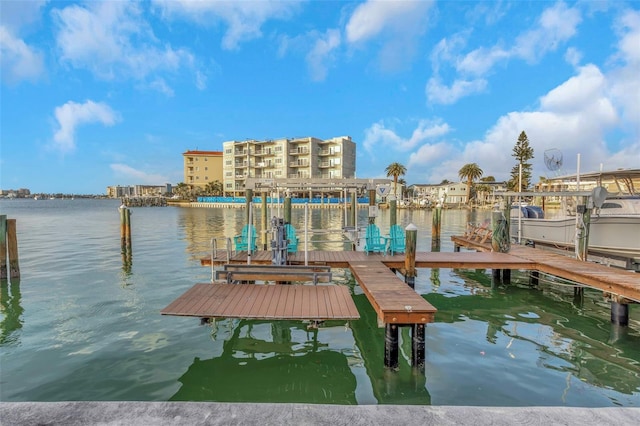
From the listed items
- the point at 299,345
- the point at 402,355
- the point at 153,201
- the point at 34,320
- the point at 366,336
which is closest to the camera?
the point at 402,355

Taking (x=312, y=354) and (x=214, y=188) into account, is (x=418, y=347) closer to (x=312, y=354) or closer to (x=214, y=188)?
(x=312, y=354)

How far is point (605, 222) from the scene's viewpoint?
15.8 metres

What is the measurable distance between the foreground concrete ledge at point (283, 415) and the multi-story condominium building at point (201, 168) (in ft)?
436

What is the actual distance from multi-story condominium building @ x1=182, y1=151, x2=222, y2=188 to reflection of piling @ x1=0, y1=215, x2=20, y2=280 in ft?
387

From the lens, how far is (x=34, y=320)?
1085 cm

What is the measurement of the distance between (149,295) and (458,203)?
110 m

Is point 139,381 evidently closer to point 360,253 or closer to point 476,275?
point 360,253

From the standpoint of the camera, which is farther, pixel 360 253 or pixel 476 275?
pixel 476 275

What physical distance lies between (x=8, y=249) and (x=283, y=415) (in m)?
18.0

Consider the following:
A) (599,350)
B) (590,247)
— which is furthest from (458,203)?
(599,350)

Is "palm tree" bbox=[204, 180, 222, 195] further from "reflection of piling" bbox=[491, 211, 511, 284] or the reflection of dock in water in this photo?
the reflection of dock in water

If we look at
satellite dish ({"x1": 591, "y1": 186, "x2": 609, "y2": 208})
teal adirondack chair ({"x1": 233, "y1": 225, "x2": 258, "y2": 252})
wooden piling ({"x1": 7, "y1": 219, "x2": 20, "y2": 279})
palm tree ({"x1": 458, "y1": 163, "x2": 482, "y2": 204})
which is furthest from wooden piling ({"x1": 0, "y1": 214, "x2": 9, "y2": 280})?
palm tree ({"x1": 458, "y1": 163, "x2": 482, "y2": 204})

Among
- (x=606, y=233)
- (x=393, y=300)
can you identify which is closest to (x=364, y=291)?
(x=393, y=300)

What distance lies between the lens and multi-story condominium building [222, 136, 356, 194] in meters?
99.8
